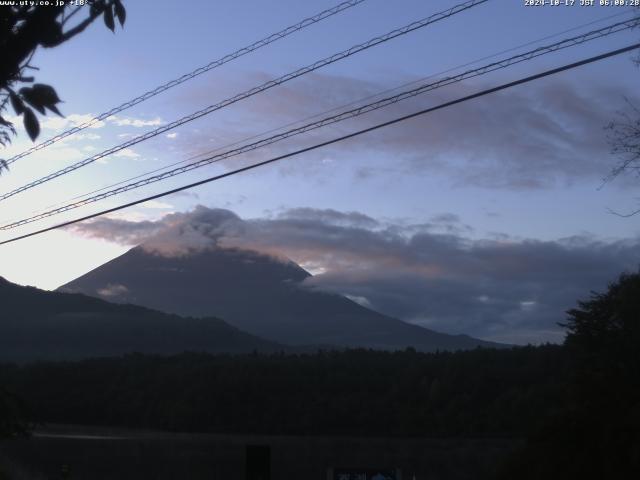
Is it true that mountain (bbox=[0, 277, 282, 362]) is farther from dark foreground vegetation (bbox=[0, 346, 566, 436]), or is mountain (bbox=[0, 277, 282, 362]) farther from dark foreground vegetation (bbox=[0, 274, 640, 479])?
dark foreground vegetation (bbox=[0, 346, 566, 436])

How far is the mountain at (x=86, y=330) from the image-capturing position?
11394cm

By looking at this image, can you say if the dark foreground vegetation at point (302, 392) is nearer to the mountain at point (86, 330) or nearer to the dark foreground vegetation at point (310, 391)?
the dark foreground vegetation at point (310, 391)

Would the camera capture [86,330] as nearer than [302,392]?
No

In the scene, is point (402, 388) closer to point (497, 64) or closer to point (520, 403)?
point (520, 403)

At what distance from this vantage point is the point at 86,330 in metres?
124

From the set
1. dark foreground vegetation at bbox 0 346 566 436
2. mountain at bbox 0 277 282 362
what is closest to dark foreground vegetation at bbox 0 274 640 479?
dark foreground vegetation at bbox 0 346 566 436

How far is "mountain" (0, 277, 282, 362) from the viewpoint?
4486 inches

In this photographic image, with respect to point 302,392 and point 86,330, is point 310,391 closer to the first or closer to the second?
point 302,392

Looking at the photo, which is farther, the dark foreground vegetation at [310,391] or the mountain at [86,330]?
the mountain at [86,330]

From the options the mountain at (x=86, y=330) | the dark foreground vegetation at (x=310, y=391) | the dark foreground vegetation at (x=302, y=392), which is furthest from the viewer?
the mountain at (x=86, y=330)

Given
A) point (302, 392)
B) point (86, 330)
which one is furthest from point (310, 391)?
point (86, 330)

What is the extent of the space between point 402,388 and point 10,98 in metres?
79.5

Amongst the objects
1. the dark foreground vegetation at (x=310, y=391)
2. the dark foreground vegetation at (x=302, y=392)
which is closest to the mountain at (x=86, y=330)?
the dark foreground vegetation at (x=310, y=391)

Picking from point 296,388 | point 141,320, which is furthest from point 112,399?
point 141,320
